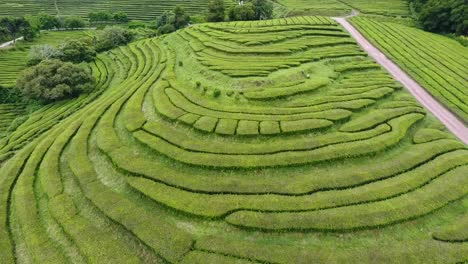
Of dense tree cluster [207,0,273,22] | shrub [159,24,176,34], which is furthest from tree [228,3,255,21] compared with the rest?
shrub [159,24,176,34]

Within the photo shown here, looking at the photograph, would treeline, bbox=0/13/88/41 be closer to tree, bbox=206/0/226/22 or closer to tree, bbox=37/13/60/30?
tree, bbox=37/13/60/30

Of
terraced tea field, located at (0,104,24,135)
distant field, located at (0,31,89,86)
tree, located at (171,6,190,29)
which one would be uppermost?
tree, located at (171,6,190,29)

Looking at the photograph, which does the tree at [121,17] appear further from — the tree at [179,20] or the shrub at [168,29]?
the shrub at [168,29]

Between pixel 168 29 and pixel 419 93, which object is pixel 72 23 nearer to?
pixel 168 29

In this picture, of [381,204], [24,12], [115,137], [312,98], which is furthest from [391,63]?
[24,12]

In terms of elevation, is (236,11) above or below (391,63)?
above

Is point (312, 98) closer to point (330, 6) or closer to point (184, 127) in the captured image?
point (184, 127)
